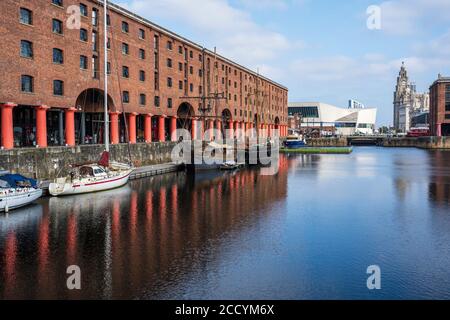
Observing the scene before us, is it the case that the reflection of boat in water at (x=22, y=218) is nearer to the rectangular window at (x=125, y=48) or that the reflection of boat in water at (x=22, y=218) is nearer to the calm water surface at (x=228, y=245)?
the calm water surface at (x=228, y=245)

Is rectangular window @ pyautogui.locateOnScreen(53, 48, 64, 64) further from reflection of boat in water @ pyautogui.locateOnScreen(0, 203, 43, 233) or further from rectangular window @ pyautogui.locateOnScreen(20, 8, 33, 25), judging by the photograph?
reflection of boat in water @ pyautogui.locateOnScreen(0, 203, 43, 233)

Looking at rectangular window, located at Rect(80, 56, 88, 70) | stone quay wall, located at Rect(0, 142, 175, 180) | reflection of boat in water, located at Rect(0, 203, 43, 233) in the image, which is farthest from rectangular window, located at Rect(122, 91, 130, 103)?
reflection of boat in water, located at Rect(0, 203, 43, 233)

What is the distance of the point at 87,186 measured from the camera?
3519cm

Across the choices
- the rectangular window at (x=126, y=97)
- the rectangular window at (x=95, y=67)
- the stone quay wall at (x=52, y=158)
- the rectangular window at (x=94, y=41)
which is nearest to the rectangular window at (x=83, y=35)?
the rectangular window at (x=94, y=41)

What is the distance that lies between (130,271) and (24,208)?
52.5 ft

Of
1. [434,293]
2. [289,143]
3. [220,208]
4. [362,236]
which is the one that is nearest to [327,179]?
[220,208]

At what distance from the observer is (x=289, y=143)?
11400 centimetres

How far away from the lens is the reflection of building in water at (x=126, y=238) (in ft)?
49.8

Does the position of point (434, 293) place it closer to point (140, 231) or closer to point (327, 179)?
point (140, 231)

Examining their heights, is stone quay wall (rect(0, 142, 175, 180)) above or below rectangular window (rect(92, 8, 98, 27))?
below

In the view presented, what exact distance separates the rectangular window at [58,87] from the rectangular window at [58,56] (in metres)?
1.91

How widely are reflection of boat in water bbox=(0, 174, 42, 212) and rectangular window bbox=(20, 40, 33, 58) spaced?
13.3m

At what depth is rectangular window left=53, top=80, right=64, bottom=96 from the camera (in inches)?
1616
